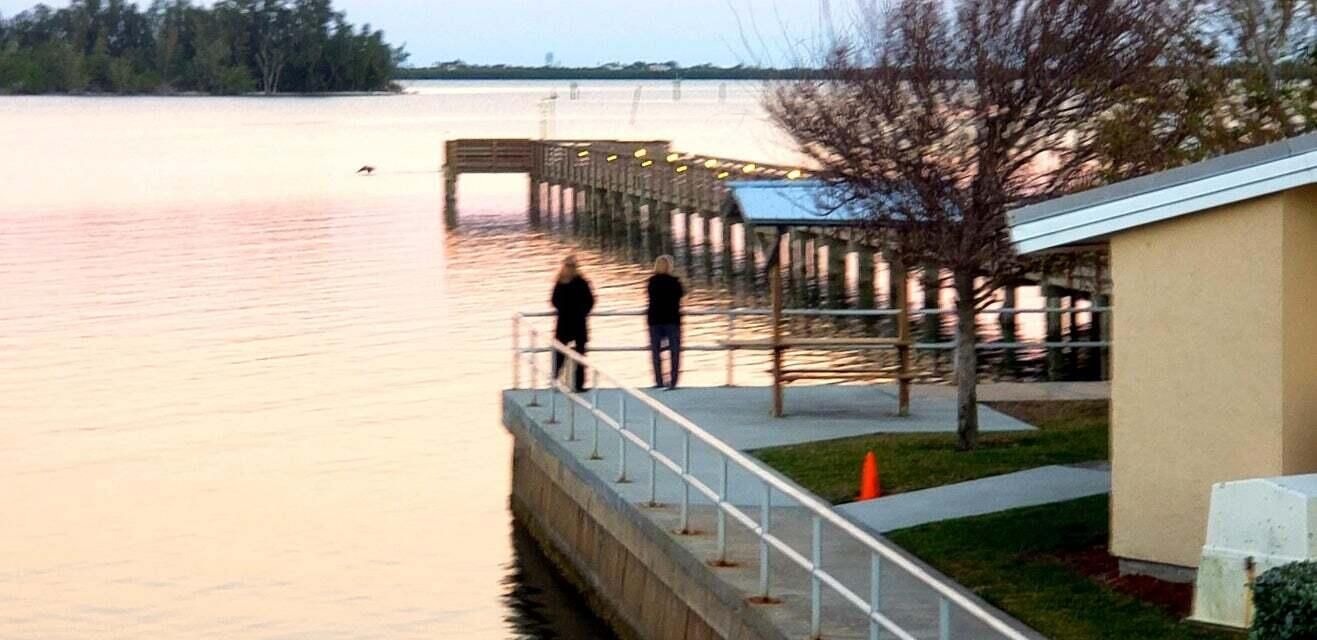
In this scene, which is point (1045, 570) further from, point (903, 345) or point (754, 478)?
point (903, 345)

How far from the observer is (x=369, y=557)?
20688 mm

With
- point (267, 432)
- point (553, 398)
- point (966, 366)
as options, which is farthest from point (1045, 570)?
A: point (267, 432)

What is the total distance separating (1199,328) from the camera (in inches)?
515

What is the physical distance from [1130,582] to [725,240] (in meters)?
43.9

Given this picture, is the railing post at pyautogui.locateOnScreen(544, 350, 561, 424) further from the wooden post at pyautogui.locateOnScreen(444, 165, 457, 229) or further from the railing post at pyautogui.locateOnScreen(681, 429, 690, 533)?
the wooden post at pyautogui.locateOnScreen(444, 165, 457, 229)

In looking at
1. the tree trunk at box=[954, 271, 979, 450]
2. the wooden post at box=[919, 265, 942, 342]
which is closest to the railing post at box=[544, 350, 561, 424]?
the tree trunk at box=[954, 271, 979, 450]

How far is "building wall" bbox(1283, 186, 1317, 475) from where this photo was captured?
12680mm

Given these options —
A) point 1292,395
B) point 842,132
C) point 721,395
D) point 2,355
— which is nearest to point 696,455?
point 842,132

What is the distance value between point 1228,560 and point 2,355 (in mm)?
28354

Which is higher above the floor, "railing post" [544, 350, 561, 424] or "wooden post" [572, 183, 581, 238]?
"wooden post" [572, 183, 581, 238]

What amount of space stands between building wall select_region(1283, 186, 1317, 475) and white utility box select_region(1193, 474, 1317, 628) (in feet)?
1.84

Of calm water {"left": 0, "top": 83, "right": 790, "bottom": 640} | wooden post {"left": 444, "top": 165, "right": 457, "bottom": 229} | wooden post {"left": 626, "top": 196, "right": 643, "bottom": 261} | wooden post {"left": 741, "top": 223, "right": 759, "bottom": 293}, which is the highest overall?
wooden post {"left": 444, "top": 165, "right": 457, "bottom": 229}

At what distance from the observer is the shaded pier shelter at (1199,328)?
41.7 feet

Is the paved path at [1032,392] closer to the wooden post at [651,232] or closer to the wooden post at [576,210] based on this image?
the wooden post at [651,232]
